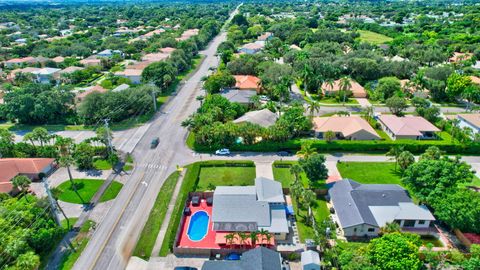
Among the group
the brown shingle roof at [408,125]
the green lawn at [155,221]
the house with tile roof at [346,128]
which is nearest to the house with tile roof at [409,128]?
the brown shingle roof at [408,125]

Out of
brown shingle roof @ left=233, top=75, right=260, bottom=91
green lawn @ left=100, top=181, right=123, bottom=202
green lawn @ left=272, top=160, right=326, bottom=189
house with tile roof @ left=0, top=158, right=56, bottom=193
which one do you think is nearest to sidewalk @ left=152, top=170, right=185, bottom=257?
green lawn @ left=100, top=181, right=123, bottom=202

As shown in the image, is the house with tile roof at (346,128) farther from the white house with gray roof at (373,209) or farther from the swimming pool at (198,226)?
the swimming pool at (198,226)

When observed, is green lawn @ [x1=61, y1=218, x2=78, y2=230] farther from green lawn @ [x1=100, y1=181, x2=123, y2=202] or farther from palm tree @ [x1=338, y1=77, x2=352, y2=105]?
palm tree @ [x1=338, y1=77, x2=352, y2=105]

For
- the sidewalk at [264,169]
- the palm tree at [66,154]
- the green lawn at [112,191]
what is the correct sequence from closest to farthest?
the palm tree at [66,154]
the green lawn at [112,191]
the sidewalk at [264,169]

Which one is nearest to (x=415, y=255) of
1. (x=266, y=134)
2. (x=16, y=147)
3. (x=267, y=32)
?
(x=266, y=134)

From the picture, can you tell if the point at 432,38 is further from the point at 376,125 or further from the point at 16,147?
the point at 16,147

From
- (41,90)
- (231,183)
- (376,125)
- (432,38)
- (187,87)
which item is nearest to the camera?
(231,183)

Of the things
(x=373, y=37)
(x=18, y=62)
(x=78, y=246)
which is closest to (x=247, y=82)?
(x=78, y=246)
